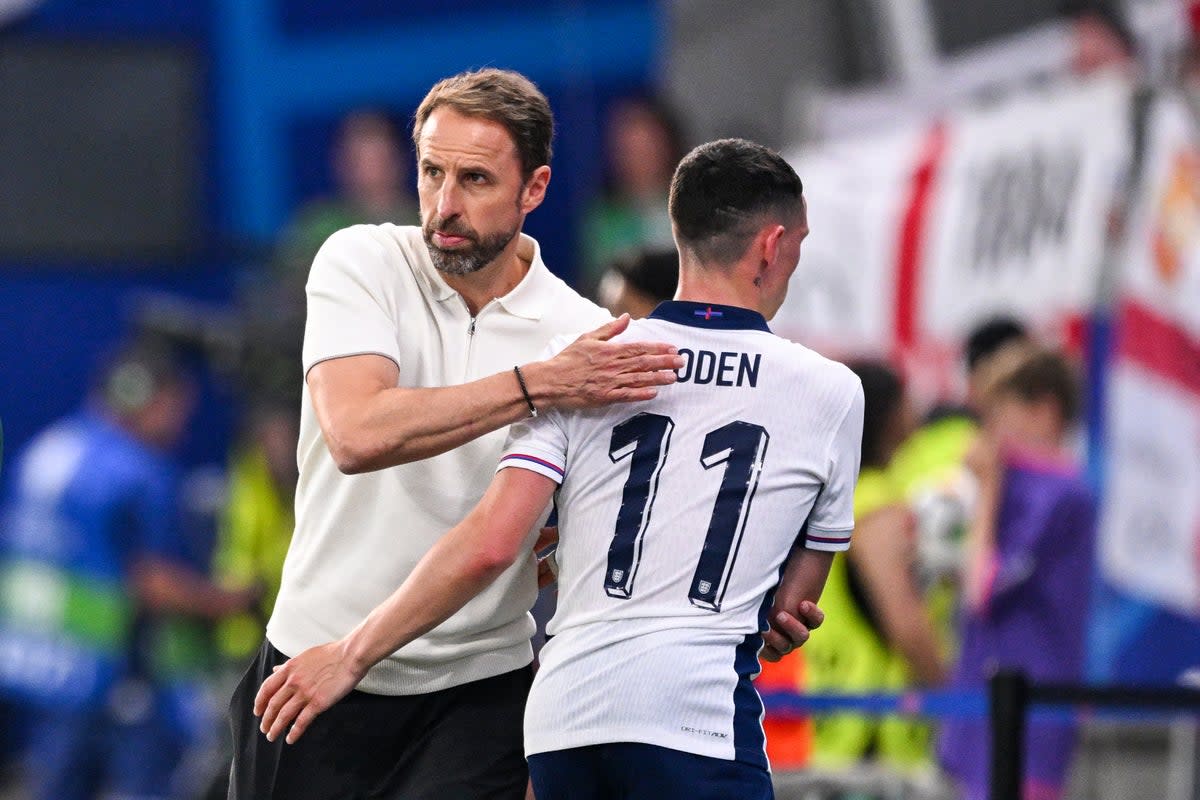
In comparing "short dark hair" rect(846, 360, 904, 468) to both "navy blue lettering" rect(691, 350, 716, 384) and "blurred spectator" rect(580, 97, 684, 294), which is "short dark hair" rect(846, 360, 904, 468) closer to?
"navy blue lettering" rect(691, 350, 716, 384)

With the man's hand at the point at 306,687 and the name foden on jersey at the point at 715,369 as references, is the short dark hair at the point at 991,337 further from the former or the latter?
the man's hand at the point at 306,687

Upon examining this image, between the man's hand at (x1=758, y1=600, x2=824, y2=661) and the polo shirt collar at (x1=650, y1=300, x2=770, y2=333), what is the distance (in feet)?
1.67

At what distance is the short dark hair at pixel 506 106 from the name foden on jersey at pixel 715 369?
625 millimetres

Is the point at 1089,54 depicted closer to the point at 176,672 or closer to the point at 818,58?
the point at 818,58

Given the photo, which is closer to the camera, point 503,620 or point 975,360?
point 503,620

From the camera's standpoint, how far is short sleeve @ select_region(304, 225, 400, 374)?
3.65 meters

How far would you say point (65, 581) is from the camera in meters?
9.98

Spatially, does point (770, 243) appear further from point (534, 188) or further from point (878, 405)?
point (878, 405)

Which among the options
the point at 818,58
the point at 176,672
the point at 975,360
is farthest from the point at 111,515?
the point at 818,58

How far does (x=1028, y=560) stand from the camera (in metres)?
6.14

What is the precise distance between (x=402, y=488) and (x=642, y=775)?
0.76 m

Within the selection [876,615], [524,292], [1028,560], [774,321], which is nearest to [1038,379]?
[1028,560]

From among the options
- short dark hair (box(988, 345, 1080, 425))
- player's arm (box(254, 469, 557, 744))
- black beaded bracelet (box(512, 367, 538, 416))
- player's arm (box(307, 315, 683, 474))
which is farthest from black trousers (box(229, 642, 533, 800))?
short dark hair (box(988, 345, 1080, 425))

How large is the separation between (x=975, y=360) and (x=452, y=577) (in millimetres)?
3969
